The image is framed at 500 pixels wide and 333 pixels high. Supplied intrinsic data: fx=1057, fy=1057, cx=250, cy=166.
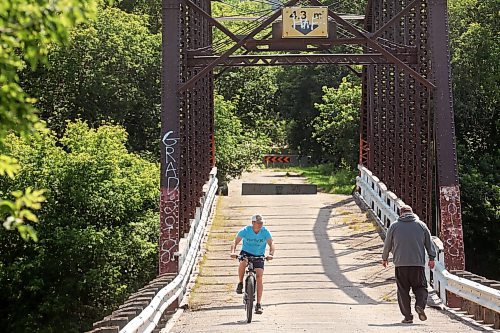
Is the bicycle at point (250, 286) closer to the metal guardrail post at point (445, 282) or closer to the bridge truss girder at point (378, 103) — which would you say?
the metal guardrail post at point (445, 282)

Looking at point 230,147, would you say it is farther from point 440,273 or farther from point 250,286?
point 250,286

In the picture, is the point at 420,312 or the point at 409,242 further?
the point at 409,242

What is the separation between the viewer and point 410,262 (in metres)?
13.8

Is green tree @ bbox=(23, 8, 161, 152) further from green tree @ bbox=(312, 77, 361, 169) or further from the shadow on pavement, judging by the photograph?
the shadow on pavement

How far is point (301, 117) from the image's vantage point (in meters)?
57.2

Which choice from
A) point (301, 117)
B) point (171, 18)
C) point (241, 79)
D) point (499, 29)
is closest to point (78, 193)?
point (171, 18)

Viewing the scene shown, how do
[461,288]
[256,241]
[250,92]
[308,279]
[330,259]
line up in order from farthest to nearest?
[250,92]
[330,259]
[308,279]
[461,288]
[256,241]

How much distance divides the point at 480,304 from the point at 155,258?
16701 mm

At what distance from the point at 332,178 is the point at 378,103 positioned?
18.2 m

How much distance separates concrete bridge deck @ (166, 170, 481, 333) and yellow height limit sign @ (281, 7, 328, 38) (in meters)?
4.73

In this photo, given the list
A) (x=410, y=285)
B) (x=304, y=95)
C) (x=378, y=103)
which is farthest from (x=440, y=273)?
(x=304, y=95)

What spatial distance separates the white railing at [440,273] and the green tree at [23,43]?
28.7ft

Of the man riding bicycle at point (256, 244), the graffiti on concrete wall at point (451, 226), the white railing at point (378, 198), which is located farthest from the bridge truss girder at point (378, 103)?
the man riding bicycle at point (256, 244)

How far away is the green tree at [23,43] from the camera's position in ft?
16.5
